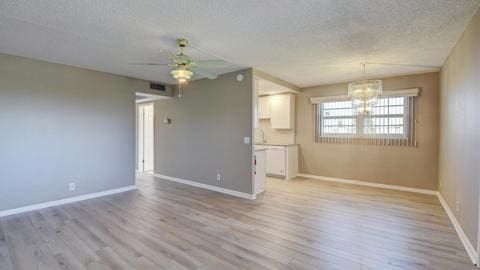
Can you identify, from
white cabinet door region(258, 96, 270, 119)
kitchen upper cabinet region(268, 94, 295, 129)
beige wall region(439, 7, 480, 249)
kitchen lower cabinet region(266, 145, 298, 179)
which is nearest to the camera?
beige wall region(439, 7, 480, 249)

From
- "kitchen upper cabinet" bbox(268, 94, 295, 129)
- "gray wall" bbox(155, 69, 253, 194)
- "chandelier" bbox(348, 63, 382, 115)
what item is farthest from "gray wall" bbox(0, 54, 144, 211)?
"chandelier" bbox(348, 63, 382, 115)

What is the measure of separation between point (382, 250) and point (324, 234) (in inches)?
24.4

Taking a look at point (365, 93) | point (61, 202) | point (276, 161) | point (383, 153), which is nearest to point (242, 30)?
point (365, 93)

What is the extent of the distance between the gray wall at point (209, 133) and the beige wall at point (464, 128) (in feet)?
9.70

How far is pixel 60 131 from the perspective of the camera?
4055 millimetres

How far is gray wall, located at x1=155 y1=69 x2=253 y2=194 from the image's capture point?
451cm

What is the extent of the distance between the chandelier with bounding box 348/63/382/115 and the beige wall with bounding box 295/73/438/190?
1.79 meters

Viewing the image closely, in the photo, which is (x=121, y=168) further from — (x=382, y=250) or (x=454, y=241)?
(x=454, y=241)

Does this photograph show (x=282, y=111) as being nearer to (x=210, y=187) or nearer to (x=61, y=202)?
(x=210, y=187)

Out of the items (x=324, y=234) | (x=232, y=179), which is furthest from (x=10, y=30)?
(x=324, y=234)

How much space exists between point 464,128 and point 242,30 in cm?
293

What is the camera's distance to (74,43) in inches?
124

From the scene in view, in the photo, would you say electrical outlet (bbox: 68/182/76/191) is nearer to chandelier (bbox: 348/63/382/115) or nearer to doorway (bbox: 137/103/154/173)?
doorway (bbox: 137/103/154/173)

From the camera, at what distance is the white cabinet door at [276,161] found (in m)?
5.95
